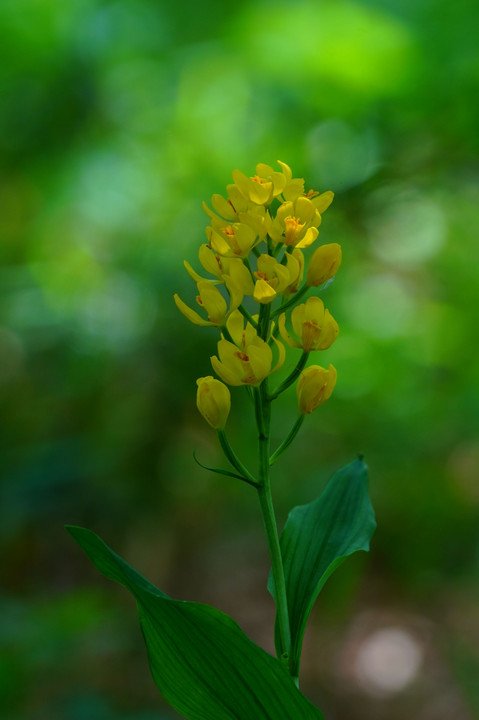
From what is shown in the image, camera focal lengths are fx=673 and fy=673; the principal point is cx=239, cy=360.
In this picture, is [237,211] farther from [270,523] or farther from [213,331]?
[213,331]

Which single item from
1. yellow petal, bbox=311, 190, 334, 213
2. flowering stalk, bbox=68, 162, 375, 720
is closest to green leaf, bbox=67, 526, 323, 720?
flowering stalk, bbox=68, 162, 375, 720

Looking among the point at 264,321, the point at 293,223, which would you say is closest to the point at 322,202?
the point at 293,223

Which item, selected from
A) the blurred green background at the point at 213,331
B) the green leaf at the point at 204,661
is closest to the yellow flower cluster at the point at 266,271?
the green leaf at the point at 204,661

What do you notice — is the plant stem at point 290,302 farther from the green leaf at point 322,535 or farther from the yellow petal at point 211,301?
the green leaf at point 322,535

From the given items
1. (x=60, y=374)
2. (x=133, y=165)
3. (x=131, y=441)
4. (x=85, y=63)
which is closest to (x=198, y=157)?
(x=133, y=165)

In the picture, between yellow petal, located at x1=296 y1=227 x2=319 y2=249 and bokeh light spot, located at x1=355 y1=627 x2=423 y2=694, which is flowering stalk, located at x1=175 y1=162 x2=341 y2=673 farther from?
bokeh light spot, located at x1=355 y1=627 x2=423 y2=694
